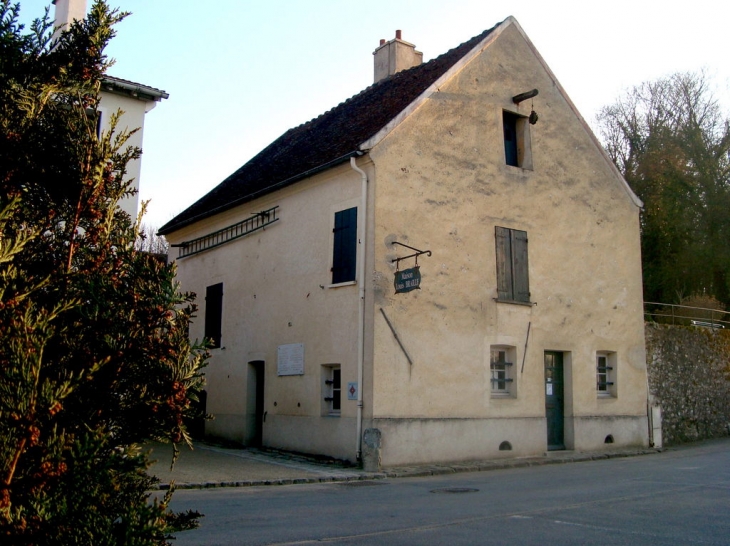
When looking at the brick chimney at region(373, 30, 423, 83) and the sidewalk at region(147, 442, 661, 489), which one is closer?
the sidewalk at region(147, 442, 661, 489)

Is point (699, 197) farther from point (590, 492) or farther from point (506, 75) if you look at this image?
point (590, 492)

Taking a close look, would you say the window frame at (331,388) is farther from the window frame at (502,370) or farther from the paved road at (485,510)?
the window frame at (502,370)

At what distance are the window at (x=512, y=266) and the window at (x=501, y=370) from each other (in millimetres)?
1202

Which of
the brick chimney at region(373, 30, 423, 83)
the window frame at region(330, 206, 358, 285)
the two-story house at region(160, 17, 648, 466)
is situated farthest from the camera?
the brick chimney at region(373, 30, 423, 83)

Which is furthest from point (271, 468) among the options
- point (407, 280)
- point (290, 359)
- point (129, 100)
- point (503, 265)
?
point (129, 100)

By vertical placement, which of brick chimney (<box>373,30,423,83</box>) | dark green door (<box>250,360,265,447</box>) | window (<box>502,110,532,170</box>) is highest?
brick chimney (<box>373,30,423,83</box>)

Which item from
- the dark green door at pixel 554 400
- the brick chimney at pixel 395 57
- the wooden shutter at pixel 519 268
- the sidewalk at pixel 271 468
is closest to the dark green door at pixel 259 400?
the sidewalk at pixel 271 468

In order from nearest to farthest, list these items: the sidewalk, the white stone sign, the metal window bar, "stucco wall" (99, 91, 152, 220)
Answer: the sidewalk, "stucco wall" (99, 91, 152, 220), the white stone sign, the metal window bar

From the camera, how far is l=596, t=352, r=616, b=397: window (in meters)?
18.9

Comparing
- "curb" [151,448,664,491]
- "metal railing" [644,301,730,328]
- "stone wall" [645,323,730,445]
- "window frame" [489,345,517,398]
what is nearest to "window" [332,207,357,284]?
"window frame" [489,345,517,398]

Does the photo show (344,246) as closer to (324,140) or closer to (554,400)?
(324,140)

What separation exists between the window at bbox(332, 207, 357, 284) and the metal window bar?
2609mm

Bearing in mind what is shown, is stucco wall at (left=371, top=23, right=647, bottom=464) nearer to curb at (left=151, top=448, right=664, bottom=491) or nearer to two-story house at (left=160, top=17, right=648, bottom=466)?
two-story house at (left=160, top=17, right=648, bottom=466)

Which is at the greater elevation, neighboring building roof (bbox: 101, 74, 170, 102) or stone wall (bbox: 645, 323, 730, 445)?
neighboring building roof (bbox: 101, 74, 170, 102)
